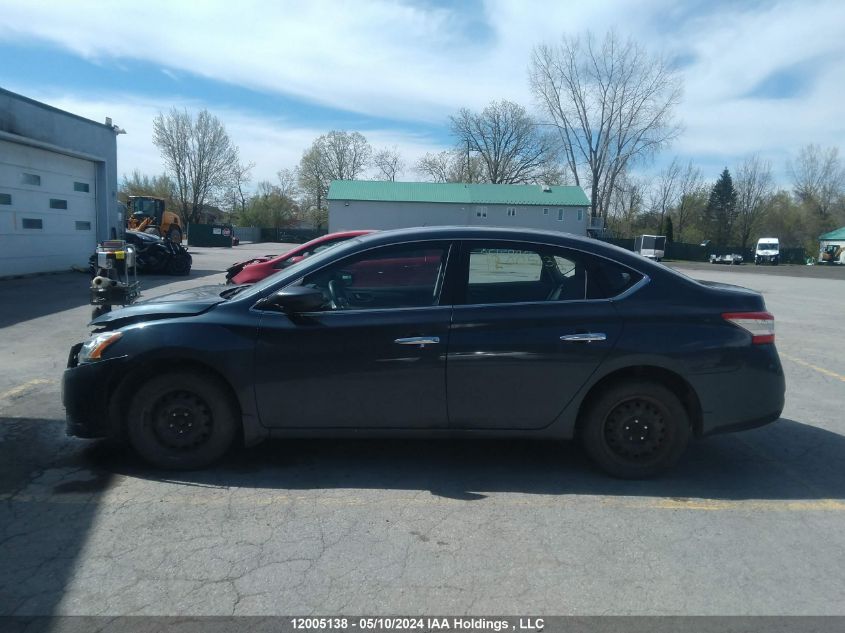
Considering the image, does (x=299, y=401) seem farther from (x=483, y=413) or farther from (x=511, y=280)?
(x=511, y=280)

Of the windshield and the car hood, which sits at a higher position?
the windshield

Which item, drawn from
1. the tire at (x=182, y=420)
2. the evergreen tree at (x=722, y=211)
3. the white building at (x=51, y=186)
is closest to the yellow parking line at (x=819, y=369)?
the tire at (x=182, y=420)

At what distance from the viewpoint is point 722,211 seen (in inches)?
3051

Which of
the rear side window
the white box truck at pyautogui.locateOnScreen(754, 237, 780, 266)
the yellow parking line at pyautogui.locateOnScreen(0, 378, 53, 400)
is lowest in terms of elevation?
the yellow parking line at pyautogui.locateOnScreen(0, 378, 53, 400)

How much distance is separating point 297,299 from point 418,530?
1643 millimetres

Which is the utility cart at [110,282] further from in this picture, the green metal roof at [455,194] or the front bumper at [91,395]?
the green metal roof at [455,194]

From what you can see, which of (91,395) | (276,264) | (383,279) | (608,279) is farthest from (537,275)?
(276,264)

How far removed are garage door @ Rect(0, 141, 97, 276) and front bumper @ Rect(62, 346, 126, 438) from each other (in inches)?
553

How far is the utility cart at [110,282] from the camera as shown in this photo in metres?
8.13

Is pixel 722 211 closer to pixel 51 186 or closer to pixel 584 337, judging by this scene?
pixel 51 186

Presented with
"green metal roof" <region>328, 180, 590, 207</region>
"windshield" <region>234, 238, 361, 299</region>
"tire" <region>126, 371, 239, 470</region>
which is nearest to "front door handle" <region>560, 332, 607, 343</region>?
"windshield" <region>234, 238, 361, 299</region>

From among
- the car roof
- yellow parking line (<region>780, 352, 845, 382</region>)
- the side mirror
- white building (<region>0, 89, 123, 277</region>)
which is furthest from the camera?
white building (<region>0, 89, 123, 277</region>)

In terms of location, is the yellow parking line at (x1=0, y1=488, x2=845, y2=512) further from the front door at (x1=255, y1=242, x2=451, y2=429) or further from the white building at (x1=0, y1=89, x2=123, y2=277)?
the white building at (x1=0, y1=89, x2=123, y2=277)

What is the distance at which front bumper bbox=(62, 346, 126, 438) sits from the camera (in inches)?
166
